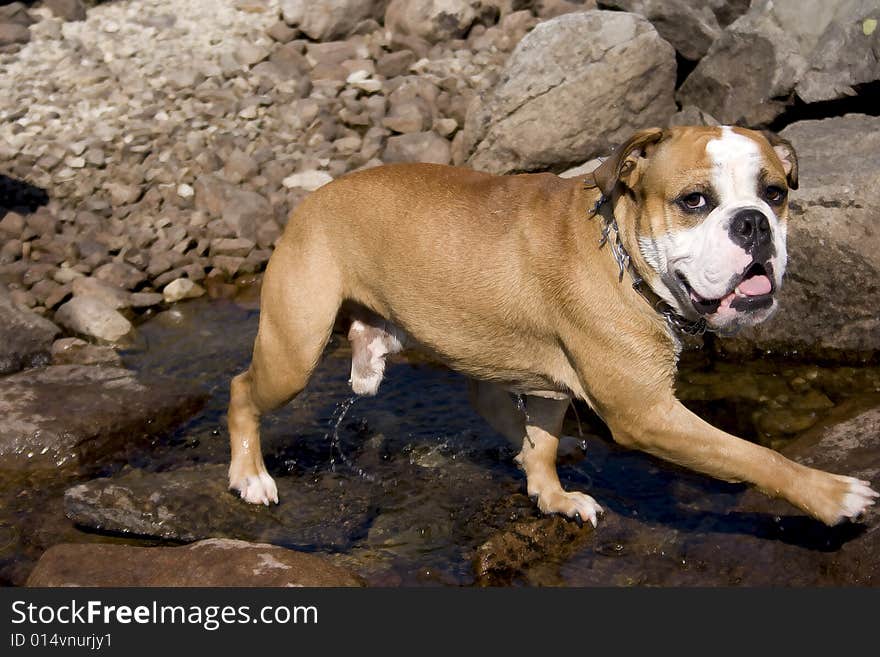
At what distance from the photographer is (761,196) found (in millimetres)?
4719

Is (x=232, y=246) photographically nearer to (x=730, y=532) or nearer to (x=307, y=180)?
(x=307, y=180)

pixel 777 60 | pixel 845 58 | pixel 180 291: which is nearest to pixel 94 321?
pixel 180 291

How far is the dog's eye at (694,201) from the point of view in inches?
185

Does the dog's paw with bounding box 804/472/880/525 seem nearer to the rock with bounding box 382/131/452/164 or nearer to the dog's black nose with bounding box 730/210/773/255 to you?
the dog's black nose with bounding box 730/210/773/255

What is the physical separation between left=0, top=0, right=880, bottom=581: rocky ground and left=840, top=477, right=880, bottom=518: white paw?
1.64 meters

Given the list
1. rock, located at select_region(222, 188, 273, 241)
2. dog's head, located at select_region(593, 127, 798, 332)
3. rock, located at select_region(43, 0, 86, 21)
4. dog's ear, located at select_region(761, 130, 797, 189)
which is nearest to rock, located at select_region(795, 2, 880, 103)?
dog's ear, located at select_region(761, 130, 797, 189)

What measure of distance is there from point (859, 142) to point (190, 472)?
15.9 ft

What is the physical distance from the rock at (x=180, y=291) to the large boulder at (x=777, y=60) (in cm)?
422

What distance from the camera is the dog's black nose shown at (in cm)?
451

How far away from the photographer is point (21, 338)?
788cm

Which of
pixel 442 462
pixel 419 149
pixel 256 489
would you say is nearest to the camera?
pixel 256 489

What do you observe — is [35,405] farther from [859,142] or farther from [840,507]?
[859,142]

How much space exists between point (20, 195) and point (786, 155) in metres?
6.59

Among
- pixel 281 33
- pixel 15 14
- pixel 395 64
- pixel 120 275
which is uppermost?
pixel 15 14
